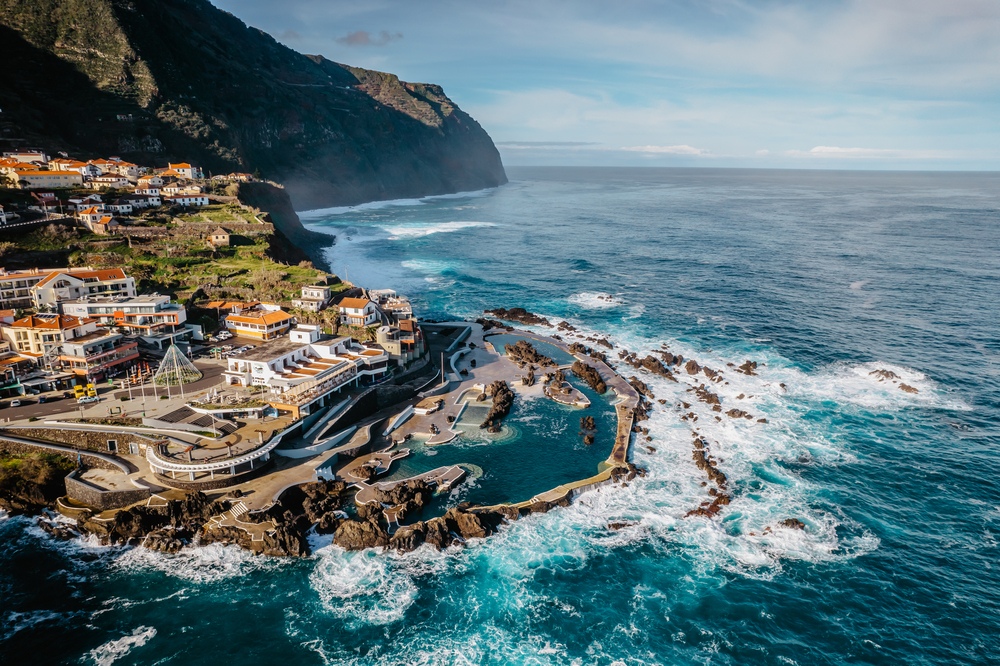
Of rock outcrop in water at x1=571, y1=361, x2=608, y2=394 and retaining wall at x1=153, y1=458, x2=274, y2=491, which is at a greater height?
rock outcrop in water at x1=571, y1=361, x2=608, y2=394

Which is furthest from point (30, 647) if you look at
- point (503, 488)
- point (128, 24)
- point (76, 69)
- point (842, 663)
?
point (128, 24)

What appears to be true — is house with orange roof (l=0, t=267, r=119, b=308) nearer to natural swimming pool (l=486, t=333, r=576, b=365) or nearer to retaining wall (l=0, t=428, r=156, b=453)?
retaining wall (l=0, t=428, r=156, b=453)

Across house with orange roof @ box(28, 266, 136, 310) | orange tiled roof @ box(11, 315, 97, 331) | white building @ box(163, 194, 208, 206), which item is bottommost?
orange tiled roof @ box(11, 315, 97, 331)

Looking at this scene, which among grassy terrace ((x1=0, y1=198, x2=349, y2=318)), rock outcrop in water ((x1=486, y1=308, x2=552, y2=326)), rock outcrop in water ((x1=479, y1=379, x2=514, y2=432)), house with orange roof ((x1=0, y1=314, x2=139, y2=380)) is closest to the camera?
house with orange roof ((x1=0, y1=314, x2=139, y2=380))

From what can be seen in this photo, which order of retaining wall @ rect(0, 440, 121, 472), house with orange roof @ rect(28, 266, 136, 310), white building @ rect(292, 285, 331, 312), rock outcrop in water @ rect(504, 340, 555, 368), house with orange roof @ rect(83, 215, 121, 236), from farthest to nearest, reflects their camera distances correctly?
1. house with orange roof @ rect(83, 215, 121, 236)
2. rock outcrop in water @ rect(504, 340, 555, 368)
3. white building @ rect(292, 285, 331, 312)
4. house with orange roof @ rect(28, 266, 136, 310)
5. retaining wall @ rect(0, 440, 121, 472)

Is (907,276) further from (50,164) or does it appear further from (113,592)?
(50,164)

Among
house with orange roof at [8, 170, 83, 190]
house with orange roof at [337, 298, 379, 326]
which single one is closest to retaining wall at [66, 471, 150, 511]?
house with orange roof at [337, 298, 379, 326]

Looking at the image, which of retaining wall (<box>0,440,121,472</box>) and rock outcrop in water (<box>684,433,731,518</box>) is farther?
retaining wall (<box>0,440,121,472</box>)

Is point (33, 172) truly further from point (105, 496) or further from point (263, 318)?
point (105, 496)
